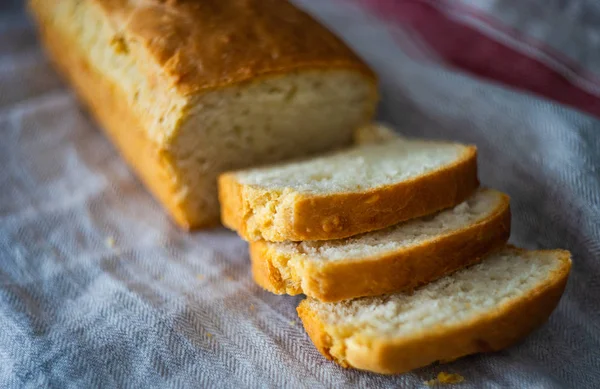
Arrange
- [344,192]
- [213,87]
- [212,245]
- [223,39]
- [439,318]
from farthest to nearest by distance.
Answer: [212,245] → [223,39] → [213,87] → [344,192] → [439,318]

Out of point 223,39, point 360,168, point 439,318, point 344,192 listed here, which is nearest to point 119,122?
point 223,39

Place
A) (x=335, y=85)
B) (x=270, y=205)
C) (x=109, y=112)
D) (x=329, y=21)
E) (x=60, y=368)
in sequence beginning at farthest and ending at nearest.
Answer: (x=329, y=21), (x=109, y=112), (x=335, y=85), (x=270, y=205), (x=60, y=368)

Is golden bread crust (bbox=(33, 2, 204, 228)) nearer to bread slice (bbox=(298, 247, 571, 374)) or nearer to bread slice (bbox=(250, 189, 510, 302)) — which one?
bread slice (bbox=(250, 189, 510, 302))

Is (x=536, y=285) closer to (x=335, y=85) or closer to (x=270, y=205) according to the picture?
(x=270, y=205)

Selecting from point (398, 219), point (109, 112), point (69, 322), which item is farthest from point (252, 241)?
point (109, 112)

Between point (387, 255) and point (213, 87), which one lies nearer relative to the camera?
point (387, 255)

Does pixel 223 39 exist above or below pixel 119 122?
above

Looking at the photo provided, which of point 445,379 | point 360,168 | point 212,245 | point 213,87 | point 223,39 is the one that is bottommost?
point 212,245

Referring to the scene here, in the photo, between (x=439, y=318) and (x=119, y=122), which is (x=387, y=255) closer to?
(x=439, y=318)
